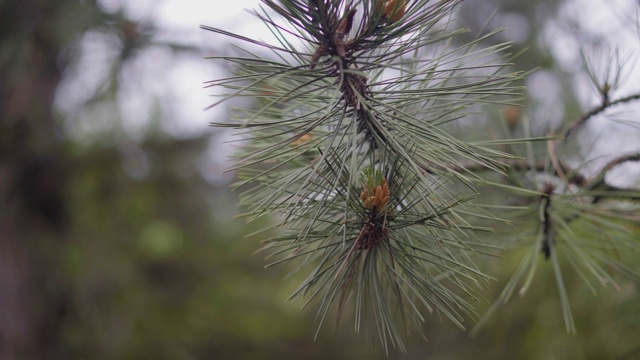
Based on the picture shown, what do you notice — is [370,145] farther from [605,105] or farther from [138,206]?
[138,206]

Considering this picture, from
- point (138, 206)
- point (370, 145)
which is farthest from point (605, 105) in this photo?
point (138, 206)

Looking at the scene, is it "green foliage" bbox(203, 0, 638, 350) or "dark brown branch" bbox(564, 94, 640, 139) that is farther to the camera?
"dark brown branch" bbox(564, 94, 640, 139)

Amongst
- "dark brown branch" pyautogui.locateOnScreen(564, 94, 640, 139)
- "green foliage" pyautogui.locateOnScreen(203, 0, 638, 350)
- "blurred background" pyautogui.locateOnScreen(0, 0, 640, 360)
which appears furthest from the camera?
Result: "blurred background" pyautogui.locateOnScreen(0, 0, 640, 360)

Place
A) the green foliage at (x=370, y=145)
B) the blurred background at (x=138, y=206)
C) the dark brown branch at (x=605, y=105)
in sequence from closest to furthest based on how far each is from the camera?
the green foliage at (x=370, y=145)
the dark brown branch at (x=605, y=105)
the blurred background at (x=138, y=206)

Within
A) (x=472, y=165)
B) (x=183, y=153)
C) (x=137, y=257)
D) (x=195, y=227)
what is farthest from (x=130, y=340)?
(x=472, y=165)

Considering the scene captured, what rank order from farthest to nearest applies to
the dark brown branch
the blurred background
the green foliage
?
the blurred background
the dark brown branch
the green foliage

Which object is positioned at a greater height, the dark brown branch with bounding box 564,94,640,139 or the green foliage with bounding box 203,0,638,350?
the green foliage with bounding box 203,0,638,350

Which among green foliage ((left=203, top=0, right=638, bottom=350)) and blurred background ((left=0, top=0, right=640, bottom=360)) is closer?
green foliage ((left=203, top=0, right=638, bottom=350))

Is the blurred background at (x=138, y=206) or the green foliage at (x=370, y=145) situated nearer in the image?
the green foliage at (x=370, y=145)

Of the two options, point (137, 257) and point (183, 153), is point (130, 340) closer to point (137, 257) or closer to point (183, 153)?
point (137, 257)
